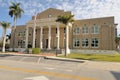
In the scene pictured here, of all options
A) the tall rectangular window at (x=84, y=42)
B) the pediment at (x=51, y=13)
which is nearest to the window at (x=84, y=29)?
the tall rectangular window at (x=84, y=42)

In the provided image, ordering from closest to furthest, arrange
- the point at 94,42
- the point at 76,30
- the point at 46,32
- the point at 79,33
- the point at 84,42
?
the point at 94,42 < the point at 84,42 < the point at 79,33 < the point at 76,30 < the point at 46,32

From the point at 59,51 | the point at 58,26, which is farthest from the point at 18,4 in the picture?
the point at 59,51

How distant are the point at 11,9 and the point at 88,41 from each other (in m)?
21.8

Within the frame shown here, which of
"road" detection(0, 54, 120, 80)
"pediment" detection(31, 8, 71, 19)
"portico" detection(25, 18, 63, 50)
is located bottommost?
"road" detection(0, 54, 120, 80)

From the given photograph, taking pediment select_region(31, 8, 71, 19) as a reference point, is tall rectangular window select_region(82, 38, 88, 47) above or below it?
below

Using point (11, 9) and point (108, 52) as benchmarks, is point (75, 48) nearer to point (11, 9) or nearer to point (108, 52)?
point (108, 52)

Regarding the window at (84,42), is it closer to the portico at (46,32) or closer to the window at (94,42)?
the window at (94,42)

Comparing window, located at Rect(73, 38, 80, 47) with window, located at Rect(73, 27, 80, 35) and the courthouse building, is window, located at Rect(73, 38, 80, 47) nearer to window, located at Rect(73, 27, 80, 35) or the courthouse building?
the courthouse building

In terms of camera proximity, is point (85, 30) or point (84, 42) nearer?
point (84, 42)

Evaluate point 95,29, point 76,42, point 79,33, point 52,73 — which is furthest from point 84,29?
point 52,73

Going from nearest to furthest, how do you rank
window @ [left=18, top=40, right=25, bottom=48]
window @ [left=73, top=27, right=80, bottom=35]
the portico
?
the portico → window @ [left=73, top=27, right=80, bottom=35] → window @ [left=18, top=40, right=25, bottom=48]

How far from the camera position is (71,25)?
4012 centimetres

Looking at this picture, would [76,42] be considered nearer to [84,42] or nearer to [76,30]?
[84,42]

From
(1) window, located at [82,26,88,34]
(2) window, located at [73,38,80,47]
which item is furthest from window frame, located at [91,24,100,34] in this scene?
(2) window, located at [73,38,80,47]
